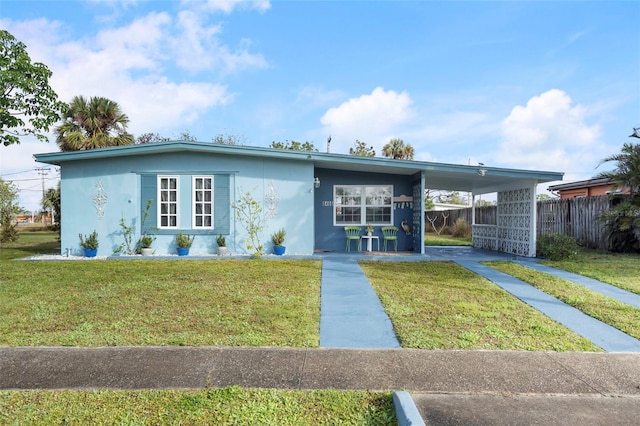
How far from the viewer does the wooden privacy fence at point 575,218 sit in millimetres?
13992

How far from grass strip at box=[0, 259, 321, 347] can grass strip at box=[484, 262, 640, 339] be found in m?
4.15

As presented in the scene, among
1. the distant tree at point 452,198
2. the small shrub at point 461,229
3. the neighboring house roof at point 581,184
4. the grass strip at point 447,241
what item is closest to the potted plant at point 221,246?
the grass strip at point 447,241

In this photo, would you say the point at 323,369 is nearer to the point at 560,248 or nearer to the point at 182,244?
the point at 182,244

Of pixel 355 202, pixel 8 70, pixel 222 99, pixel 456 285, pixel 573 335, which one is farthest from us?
pixel 222 99

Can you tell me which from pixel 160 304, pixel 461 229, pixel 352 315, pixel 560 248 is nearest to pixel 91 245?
pixel 160 304

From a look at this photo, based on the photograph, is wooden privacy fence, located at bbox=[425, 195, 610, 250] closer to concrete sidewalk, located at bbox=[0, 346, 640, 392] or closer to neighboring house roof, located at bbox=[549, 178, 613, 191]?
neighboring house roof, located at bbox=[549, 178, 613, 191]

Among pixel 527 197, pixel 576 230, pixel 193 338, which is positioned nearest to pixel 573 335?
pixel 193 338

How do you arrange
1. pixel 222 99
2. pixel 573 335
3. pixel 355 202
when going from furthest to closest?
pixel 222 99, pixel 355 202, pixel 573 335

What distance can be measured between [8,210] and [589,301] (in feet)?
90.8

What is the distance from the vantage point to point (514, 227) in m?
12.9

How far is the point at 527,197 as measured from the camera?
39.6 ft

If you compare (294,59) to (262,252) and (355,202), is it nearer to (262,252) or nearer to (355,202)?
(355,202)

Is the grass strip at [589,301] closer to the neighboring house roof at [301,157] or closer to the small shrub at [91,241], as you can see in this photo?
the neighboring house roof at [301,157]

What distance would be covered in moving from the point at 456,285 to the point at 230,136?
2885cm
